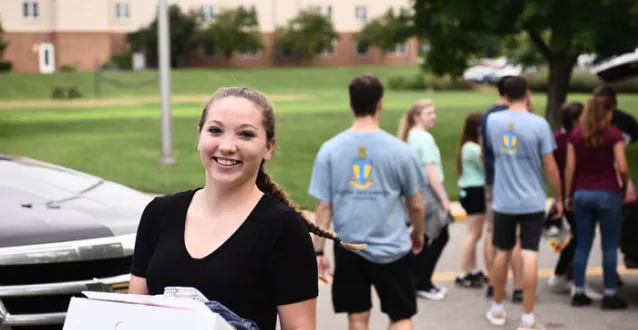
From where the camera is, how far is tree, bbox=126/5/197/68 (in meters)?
81.2

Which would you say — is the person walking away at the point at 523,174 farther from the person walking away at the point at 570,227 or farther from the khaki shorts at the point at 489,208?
the person walking away at the point at 570,227

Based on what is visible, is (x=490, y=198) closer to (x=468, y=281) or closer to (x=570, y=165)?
(x=570, y=165)

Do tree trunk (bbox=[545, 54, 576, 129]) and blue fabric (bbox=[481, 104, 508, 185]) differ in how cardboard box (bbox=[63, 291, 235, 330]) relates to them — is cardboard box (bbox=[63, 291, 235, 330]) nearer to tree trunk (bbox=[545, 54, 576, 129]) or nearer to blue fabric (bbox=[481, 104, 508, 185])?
blue fabric (bbox=[481, 104, 508, 185])

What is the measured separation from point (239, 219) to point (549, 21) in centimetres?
1726

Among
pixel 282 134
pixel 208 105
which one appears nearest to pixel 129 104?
pixel 282 134

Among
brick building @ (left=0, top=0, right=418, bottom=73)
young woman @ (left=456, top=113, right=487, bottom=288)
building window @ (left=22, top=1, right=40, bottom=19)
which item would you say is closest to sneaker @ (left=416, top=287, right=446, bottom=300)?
young woman @ (left=456, top=113, right=487, bottom=288)

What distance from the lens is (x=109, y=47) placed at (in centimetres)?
8631

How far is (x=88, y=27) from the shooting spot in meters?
84.9

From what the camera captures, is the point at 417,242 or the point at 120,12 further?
the point at 120,12

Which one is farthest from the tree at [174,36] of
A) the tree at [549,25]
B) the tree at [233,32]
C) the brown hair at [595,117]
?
the brown hair at [595,117]

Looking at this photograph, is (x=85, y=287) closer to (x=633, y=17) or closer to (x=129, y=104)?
(x=633, y=17)

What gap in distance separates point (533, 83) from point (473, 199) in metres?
53.0

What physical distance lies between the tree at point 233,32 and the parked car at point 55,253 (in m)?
76.7

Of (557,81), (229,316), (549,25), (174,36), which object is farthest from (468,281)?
(174,36)
